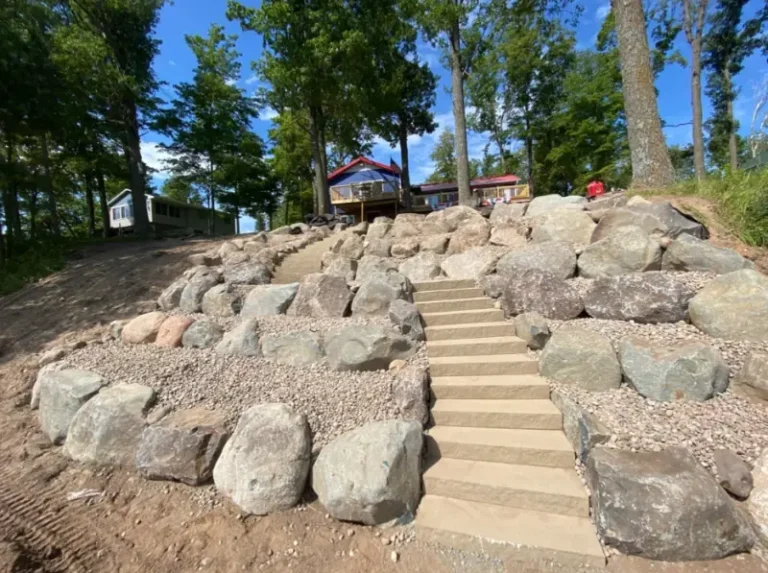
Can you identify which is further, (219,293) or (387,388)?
(219,293)

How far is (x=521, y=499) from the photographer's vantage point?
2301mm

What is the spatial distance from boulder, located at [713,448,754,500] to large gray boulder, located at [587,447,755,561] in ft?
0.35

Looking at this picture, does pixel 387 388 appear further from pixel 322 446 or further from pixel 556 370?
pixel 556 370

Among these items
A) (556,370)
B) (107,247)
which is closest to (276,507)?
(556,370)

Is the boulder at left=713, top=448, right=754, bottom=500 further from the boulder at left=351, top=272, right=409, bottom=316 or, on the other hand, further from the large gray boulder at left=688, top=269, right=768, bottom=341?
the boulder at left=351, top=272, right=409, bottom=316

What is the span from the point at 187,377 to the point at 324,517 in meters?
2.03

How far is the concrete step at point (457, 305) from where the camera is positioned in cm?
414

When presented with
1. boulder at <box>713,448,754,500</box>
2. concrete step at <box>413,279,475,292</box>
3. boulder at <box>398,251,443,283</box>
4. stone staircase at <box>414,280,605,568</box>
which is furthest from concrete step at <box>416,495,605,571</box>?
boulder at <box>398,251,443,283</box>

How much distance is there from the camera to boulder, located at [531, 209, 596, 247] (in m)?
4.71

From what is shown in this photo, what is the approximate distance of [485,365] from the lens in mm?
3275

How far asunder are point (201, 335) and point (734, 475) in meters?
4.81

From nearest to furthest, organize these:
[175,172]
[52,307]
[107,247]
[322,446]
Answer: [322,446] < [52,307] < [107,247] < [175,172]

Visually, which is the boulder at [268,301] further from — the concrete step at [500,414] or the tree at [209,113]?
the tree at [209,113]

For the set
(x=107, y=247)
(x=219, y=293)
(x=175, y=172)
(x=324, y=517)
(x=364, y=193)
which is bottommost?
(x=324, y=517)
